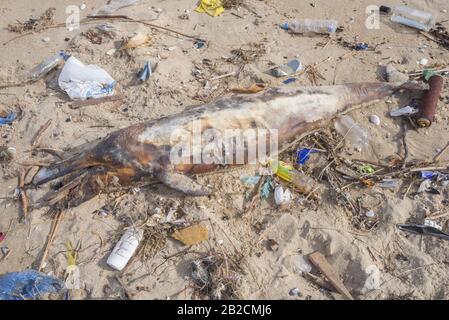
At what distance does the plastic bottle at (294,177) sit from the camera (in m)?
4.00

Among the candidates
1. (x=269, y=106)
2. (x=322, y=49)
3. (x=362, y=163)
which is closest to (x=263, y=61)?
(x=322, y=49)

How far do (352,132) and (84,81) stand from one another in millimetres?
2970

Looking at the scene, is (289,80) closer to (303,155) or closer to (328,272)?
(303,155)

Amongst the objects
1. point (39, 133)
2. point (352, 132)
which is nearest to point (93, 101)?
point (39, 133)

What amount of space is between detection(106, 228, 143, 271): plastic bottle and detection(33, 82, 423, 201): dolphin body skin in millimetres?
513

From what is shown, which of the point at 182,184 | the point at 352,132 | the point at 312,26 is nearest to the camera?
the point at 182,184

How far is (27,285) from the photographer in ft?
11.1

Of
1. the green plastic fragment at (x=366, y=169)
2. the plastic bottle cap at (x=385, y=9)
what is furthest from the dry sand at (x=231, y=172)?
the plastic bottle cap at (x=385, y=9)

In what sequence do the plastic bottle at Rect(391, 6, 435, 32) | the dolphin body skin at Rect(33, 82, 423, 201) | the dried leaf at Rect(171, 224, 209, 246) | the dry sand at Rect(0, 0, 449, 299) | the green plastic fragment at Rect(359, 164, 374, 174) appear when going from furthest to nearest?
1. the plastic bottle at Rect(391, 6, 435, 32)
2. the green plastic fragment at Rect(359, 164, 374, 174)
3. the dolphin body skin at Rect(33, 82, 423, 201)
4. the dried leaf at Rect(171, 224, 209, 246)
5. the dry sand at Rect(0, 0, 449, 299)

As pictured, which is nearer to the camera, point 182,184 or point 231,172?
point 182,184

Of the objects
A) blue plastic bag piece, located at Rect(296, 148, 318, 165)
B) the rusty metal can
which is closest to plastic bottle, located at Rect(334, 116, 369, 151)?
blue plastic bag piece, located at Rect(296, 148, 318, 165)

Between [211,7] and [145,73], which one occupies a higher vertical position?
[211,7]

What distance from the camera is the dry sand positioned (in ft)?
11.4

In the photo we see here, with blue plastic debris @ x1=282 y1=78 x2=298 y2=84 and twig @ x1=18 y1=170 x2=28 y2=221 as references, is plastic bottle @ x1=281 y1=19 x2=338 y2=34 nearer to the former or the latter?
blue plastic debris @ x1=282 y1=78 x2=298 y2=84
